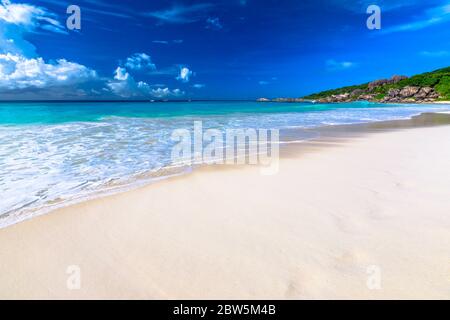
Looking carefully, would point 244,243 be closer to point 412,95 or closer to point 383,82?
point 412,95

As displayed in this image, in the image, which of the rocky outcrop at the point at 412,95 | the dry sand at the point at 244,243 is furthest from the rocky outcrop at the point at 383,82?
the dry sand at the point at 244,243

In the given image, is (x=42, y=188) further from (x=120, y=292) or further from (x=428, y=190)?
(x=428, y=190)

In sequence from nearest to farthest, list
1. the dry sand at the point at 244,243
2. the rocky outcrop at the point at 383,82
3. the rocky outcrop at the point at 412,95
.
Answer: the dry sand at the point at 244,243 < the rocky outcrop at the point at 412,95 < the rocky outcrop at the point at 383,82

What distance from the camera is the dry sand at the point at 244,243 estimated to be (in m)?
2.40

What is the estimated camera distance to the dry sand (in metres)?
2.40

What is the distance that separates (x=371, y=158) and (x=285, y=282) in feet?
19.4

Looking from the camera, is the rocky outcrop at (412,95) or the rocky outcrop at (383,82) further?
the rocky outcrop at (383,82)

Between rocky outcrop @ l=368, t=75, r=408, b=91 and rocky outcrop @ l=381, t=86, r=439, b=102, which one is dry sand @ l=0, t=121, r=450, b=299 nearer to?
rocky outcrop @ l=381, t=86, r=439, b=102

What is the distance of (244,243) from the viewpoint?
3062mm

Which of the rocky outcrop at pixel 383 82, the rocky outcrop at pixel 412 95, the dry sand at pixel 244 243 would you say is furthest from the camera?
the rocky outcrop at pixel 383 82

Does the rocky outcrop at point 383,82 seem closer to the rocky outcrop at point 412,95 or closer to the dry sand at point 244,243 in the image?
the rocky outcrop at point 412,95

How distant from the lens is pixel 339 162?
6.78 metres

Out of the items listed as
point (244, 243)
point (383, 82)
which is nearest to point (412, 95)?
point (383, 82)

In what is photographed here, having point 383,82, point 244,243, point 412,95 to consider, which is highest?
point 383,82
